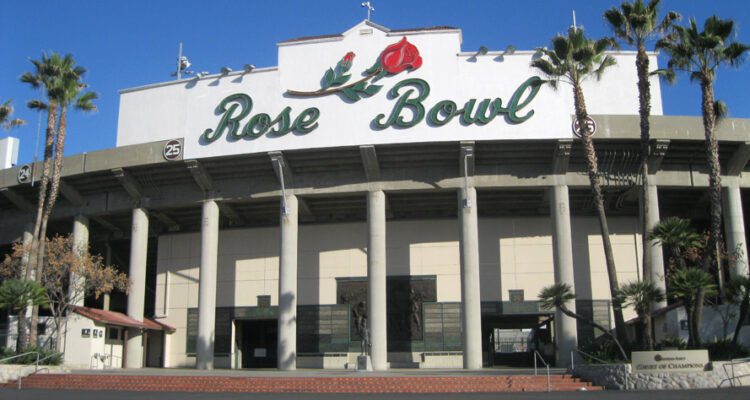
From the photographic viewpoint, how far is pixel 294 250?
3691 centimetres

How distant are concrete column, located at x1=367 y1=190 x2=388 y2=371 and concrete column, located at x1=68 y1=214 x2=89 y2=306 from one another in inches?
596

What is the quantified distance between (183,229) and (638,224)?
2821 centimetres

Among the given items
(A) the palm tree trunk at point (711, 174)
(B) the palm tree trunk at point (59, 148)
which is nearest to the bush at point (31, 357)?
(B) the palm tree trunk at point (59, 148)

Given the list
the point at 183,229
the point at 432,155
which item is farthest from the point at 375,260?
Answer: the point at 183,229

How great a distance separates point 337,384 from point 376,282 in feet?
36.2

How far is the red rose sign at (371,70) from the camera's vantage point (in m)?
36.3

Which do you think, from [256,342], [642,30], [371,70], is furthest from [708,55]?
[256,342]

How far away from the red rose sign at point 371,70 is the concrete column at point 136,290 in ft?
41.5

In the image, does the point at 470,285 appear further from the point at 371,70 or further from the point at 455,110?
the point at 371,70

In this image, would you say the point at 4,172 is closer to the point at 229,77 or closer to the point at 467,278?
the point at 229,77

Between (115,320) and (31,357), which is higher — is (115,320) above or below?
above

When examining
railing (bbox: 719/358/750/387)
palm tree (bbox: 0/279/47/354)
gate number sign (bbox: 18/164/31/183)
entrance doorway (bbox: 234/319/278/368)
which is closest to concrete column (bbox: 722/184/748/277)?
railing (bbox: 719/358/750/387)

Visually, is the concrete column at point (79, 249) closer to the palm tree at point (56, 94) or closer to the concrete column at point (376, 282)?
the palm tree at point (56, 94)

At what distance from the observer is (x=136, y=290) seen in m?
→ 39.3
